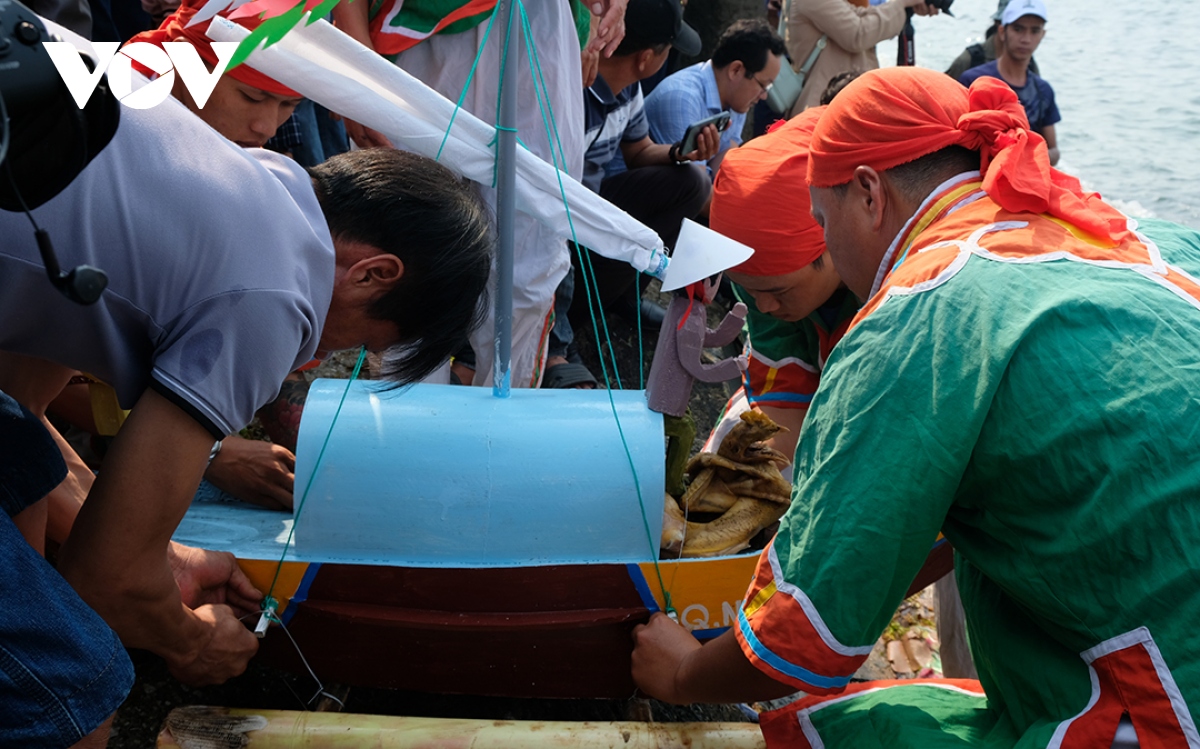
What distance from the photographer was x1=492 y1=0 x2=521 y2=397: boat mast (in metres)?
1.92

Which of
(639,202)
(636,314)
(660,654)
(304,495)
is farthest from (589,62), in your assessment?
(660,654)

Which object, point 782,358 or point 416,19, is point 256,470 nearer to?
point 416,19

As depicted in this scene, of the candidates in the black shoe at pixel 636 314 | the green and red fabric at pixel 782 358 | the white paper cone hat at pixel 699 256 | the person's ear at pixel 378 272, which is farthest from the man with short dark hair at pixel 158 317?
the black shoe at pixel 636 314

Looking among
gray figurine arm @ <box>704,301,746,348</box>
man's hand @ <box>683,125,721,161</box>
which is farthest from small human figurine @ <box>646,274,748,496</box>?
man's hand @ <box>683,125,721,161</box>

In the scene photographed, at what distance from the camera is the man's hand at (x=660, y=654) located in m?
1.75

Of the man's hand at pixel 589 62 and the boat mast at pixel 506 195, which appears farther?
the man's hand at pixel 589 62

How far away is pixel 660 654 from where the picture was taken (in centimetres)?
183

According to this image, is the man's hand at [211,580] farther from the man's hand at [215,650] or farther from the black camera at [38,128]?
the black camera at [38,128]

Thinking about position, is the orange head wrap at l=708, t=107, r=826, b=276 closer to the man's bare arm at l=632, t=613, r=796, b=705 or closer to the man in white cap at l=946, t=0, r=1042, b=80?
the man's bare arm at l=632, t=613, r=796, b=705

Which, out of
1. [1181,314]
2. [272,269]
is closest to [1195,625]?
[1181,314]

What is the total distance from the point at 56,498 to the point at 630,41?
97.9 inches

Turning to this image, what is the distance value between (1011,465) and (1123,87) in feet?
38.0

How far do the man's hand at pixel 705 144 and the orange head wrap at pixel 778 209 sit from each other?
4.75 feet

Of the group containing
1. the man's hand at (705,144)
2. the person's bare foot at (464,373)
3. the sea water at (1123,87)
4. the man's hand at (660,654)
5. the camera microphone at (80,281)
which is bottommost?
the sea water at (1123,87)
